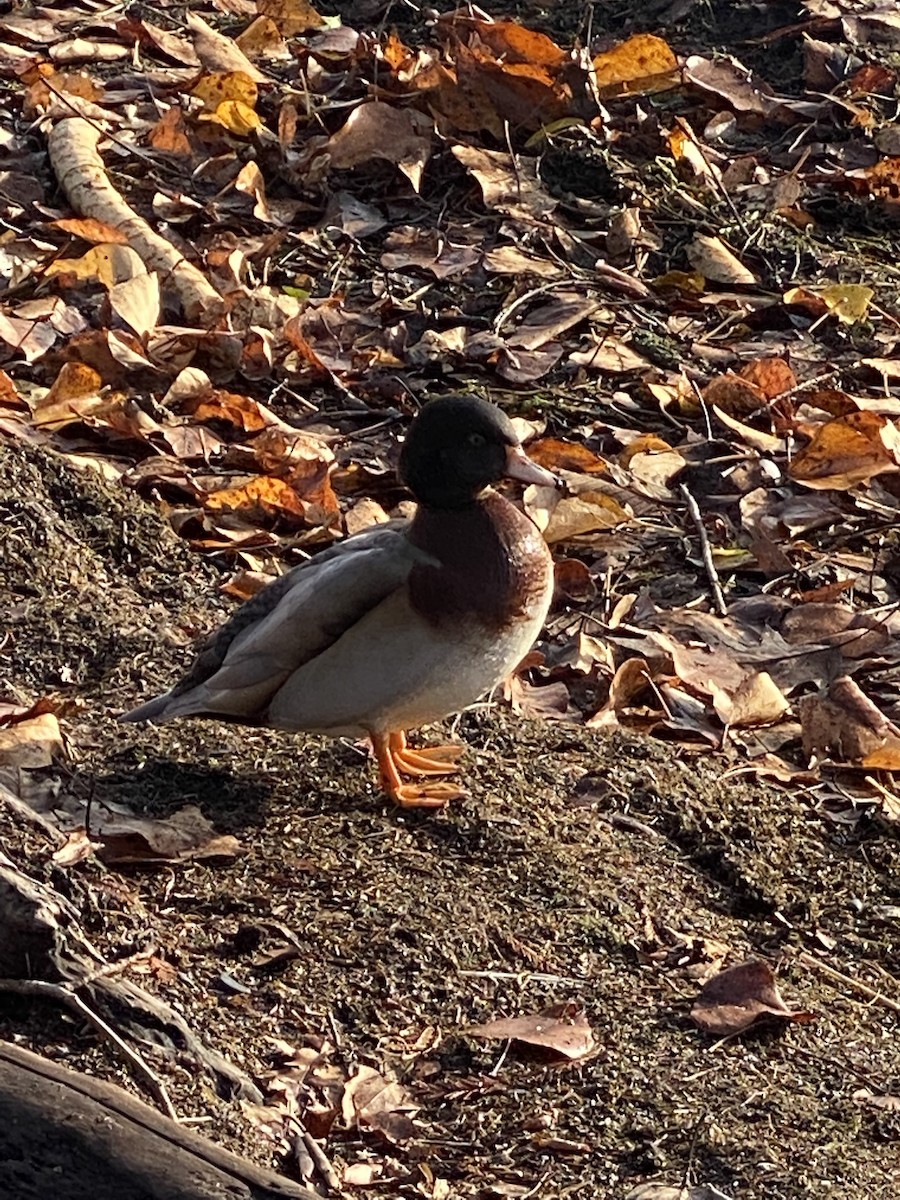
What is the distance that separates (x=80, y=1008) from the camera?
9.40ft

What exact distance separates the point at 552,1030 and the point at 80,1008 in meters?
0.81

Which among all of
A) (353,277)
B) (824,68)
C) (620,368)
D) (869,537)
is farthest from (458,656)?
(824,68)

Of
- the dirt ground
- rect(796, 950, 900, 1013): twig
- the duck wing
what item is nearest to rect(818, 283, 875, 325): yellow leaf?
the dirt ground

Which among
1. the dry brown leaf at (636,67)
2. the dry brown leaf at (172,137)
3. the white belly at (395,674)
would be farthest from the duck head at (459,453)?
the dry brown leaf at (636,67)

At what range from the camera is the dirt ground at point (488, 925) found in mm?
3049

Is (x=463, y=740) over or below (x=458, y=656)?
below

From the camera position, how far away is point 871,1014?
142 inches

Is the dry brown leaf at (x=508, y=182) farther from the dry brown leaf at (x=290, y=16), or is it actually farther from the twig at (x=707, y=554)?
the twig at (x=707, y=554)

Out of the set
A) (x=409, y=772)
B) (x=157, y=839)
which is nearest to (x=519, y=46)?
(x=409, y=772)

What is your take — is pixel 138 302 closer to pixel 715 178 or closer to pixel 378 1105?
pixel 715 178

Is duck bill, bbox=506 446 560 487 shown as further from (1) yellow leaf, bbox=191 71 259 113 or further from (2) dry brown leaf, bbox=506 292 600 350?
(1) yellow leaf, bbox=191 71 259 113

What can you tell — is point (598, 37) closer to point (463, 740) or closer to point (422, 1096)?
point (463, 740)

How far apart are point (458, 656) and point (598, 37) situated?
4345mm

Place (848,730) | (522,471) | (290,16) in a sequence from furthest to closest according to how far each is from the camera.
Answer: (290,16) < (848,730) < (522,471)
